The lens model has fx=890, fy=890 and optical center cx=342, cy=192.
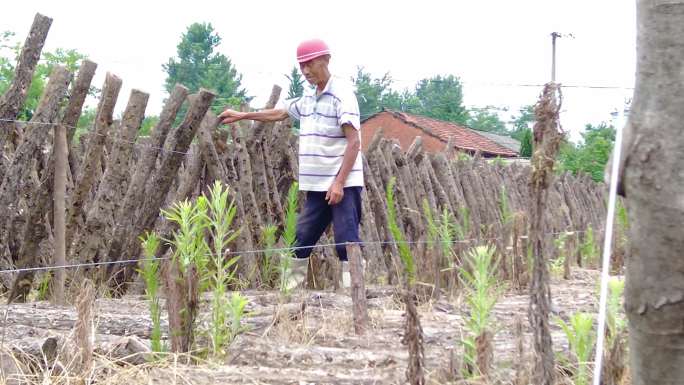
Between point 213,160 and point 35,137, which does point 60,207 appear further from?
point 213,160

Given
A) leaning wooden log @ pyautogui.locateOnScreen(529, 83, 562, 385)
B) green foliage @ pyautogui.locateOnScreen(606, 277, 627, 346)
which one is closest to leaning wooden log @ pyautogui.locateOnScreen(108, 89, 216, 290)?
green foliage @ pyautogui.locateOnScreen(606, 277, 627, 346)

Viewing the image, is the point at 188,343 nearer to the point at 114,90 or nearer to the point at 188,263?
the point at 188,263

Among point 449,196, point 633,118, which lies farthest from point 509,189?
point 633,118

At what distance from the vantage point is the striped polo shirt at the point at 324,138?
500cm

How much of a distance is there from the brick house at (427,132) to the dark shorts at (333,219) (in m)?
36.7

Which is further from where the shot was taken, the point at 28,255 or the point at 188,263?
the point at 28,255

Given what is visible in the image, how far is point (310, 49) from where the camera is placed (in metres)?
4.86

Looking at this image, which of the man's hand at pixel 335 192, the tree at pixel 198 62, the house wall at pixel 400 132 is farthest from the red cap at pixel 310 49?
the tree at pixel 198 62

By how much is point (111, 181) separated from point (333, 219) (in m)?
1.35

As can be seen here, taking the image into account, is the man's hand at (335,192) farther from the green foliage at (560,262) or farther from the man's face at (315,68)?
the green foliage at (560,262)

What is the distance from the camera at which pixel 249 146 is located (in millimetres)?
6543

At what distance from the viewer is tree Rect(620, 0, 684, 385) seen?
1420 millimetres

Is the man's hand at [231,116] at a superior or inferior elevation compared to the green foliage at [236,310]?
superior

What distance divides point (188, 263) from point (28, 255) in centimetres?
230
